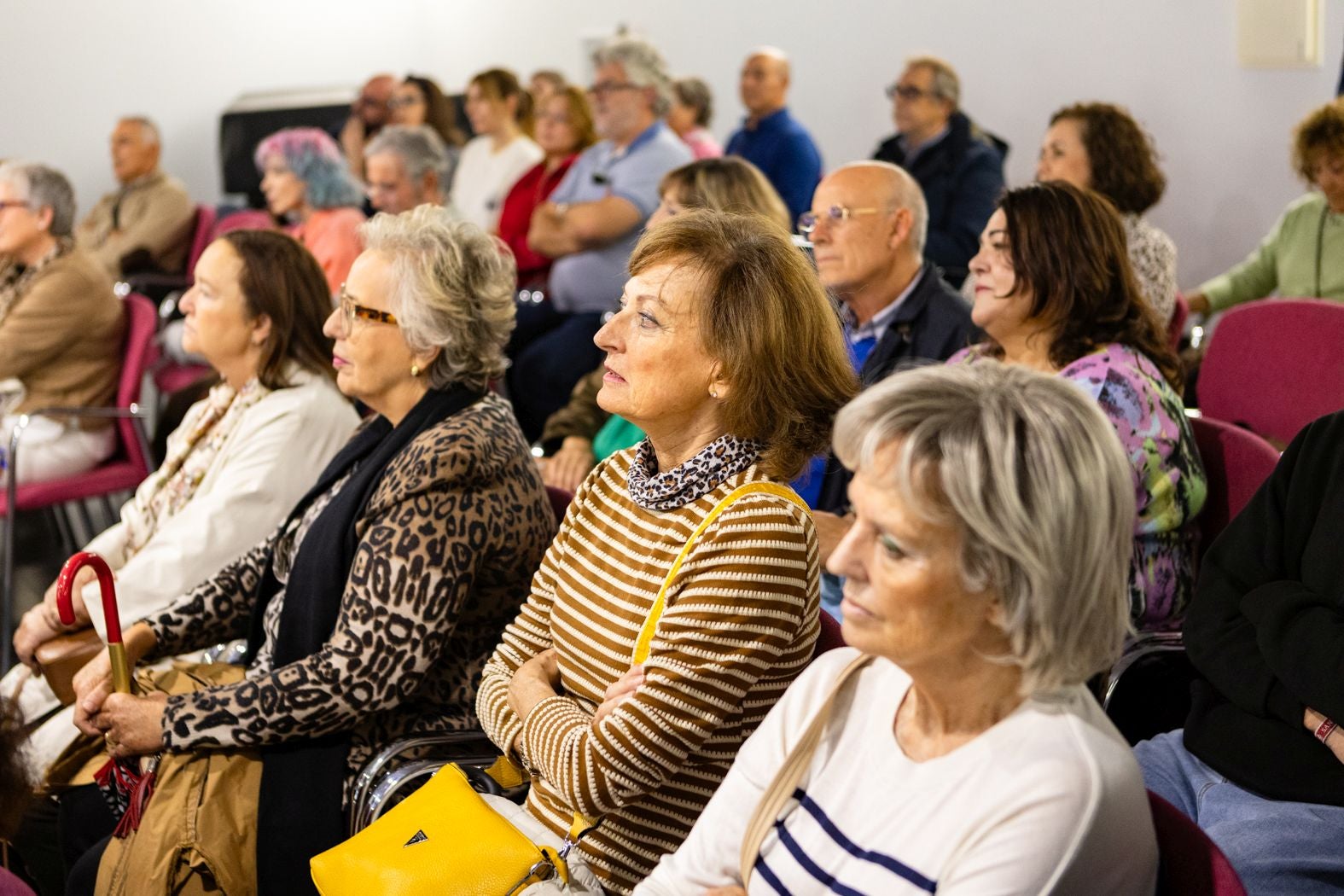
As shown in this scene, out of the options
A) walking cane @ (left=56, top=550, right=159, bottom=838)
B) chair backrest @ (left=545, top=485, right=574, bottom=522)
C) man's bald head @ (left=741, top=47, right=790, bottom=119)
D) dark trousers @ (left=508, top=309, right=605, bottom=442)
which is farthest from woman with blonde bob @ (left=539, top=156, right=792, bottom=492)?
man's bald head @ (left=741, top=47, right=790, bottom=119)

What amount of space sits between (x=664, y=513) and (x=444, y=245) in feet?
2.75

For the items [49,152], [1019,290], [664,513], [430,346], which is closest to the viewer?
[664,513]

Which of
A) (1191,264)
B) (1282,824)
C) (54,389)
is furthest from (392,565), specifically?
(1191,264)

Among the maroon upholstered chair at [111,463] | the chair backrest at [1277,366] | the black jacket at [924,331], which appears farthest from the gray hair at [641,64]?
the chair backrest at [1277,366]

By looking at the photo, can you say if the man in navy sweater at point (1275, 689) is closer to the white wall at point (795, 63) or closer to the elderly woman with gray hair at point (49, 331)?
the elderly woman with gray hair at point (49, 331)

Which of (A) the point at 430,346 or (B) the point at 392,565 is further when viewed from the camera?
(A) the point at 430,346

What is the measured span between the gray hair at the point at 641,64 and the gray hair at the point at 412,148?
2.33ft

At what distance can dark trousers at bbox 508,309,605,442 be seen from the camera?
442cm

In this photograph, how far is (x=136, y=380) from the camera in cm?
402

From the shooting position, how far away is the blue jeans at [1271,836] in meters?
1.59

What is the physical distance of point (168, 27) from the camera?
326 inches

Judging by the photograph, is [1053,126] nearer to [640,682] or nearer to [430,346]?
[430,346]

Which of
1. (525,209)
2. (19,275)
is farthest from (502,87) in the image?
(19,275)

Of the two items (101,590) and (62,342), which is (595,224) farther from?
(101,590)
